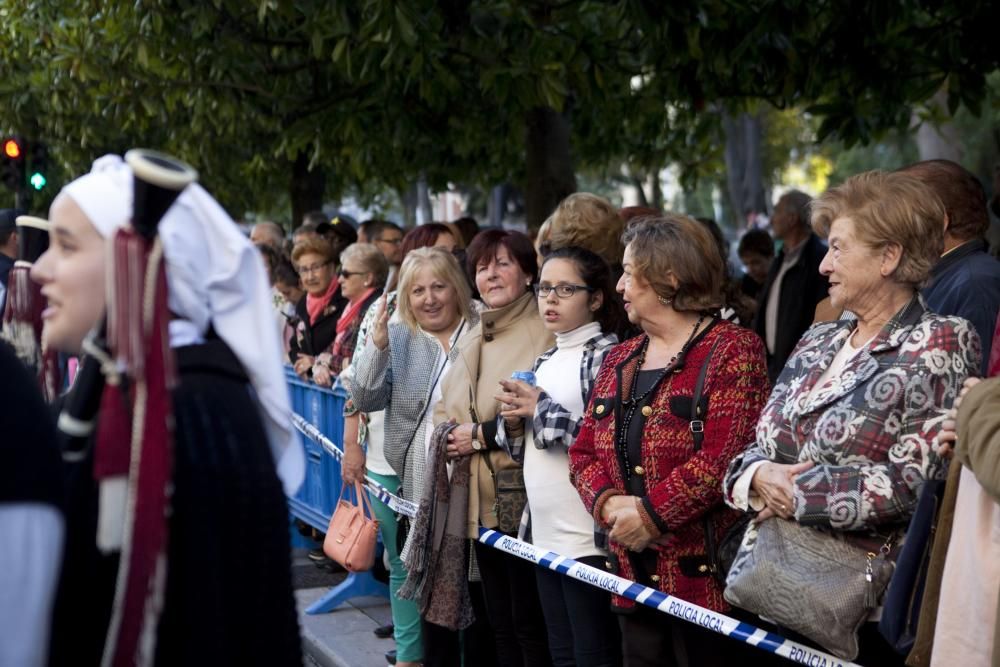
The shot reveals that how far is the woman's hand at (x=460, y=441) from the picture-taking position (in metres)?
5.58

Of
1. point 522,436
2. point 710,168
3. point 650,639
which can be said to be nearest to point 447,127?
point 710,168

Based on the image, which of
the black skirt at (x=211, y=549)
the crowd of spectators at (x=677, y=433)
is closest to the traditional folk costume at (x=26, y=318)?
the crowd of spectators at (x=677, y=433)

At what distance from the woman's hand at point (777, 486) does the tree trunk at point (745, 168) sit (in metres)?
33.3

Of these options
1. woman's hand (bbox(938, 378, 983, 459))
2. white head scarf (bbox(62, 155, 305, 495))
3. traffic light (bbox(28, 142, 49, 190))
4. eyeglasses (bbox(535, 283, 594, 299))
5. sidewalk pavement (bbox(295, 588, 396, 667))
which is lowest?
sidewalk pavement (bbox(295, 588, 396, 667))

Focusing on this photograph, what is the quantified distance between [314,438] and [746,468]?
4.52m

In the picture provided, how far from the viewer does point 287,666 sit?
272cm

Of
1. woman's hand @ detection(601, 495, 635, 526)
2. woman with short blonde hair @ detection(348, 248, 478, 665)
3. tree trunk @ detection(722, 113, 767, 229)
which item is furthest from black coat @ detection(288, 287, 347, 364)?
tree trunk @ detection(722, 113, 767, 229)

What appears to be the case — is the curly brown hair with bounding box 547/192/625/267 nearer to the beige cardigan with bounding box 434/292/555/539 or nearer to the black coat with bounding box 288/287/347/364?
the beige cardigan with bounding box 434/292/555/539

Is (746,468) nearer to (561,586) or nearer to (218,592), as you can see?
(561,586)

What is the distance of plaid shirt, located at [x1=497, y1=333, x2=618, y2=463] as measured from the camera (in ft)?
16.5

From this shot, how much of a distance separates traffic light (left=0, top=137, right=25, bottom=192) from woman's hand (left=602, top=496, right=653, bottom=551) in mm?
13167

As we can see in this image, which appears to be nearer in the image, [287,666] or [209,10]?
[287,666]

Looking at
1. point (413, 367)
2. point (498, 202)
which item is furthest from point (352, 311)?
point (498, 202)

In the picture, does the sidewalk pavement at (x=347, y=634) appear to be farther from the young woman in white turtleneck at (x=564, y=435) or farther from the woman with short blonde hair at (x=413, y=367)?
the young woman in white turtleneck at (x=564, y=435)
